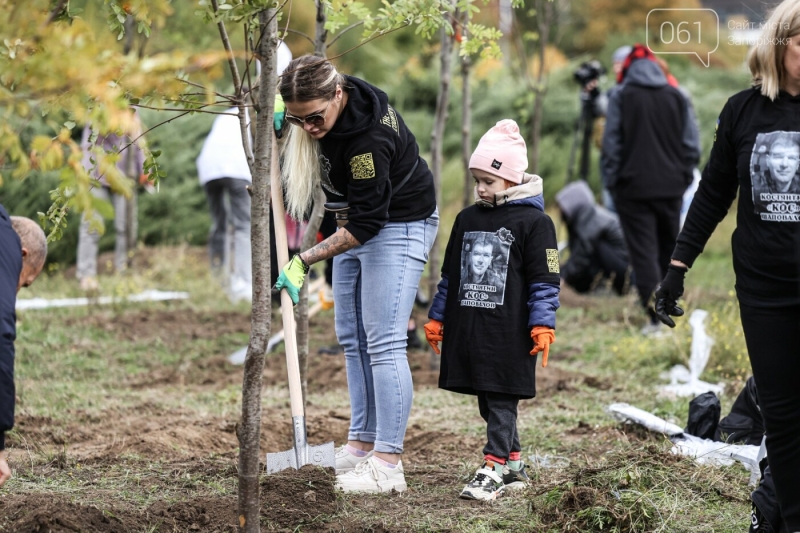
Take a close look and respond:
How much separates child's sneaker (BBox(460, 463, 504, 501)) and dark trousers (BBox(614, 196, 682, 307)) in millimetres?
3781

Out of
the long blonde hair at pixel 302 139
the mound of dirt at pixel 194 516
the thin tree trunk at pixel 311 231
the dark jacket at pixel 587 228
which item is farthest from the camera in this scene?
the dark jacket at pixel 587 228

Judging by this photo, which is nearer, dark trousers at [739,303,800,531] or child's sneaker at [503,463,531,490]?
dark trousers at [739,303,800,531]

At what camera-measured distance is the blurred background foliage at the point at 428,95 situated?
1077 cm

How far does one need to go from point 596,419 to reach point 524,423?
1.32ft

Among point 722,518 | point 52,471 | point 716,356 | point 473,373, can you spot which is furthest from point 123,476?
point 716,356

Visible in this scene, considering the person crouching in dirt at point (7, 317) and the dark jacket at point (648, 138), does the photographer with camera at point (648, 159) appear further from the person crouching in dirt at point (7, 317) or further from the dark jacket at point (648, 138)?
the person crouching in dirt at point (7, 317)

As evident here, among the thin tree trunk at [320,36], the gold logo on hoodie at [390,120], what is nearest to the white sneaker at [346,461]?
the gold logo on hoodie at [390,120]

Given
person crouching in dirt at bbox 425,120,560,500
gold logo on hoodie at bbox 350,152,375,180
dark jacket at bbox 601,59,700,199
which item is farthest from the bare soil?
dark jacket at bbox 601,59,700,199

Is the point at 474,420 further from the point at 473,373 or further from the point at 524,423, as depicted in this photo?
the point at 473,373

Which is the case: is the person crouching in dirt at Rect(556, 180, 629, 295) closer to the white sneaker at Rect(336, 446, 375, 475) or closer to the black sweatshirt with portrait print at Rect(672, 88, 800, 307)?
the white sneaker at Rect(336, 446, 375, 475)

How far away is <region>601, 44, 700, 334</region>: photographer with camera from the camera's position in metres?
7.27

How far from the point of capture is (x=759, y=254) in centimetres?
292

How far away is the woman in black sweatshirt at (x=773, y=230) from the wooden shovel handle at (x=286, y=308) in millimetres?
1671

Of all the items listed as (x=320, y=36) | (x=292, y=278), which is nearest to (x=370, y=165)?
(x=292, y=278)
